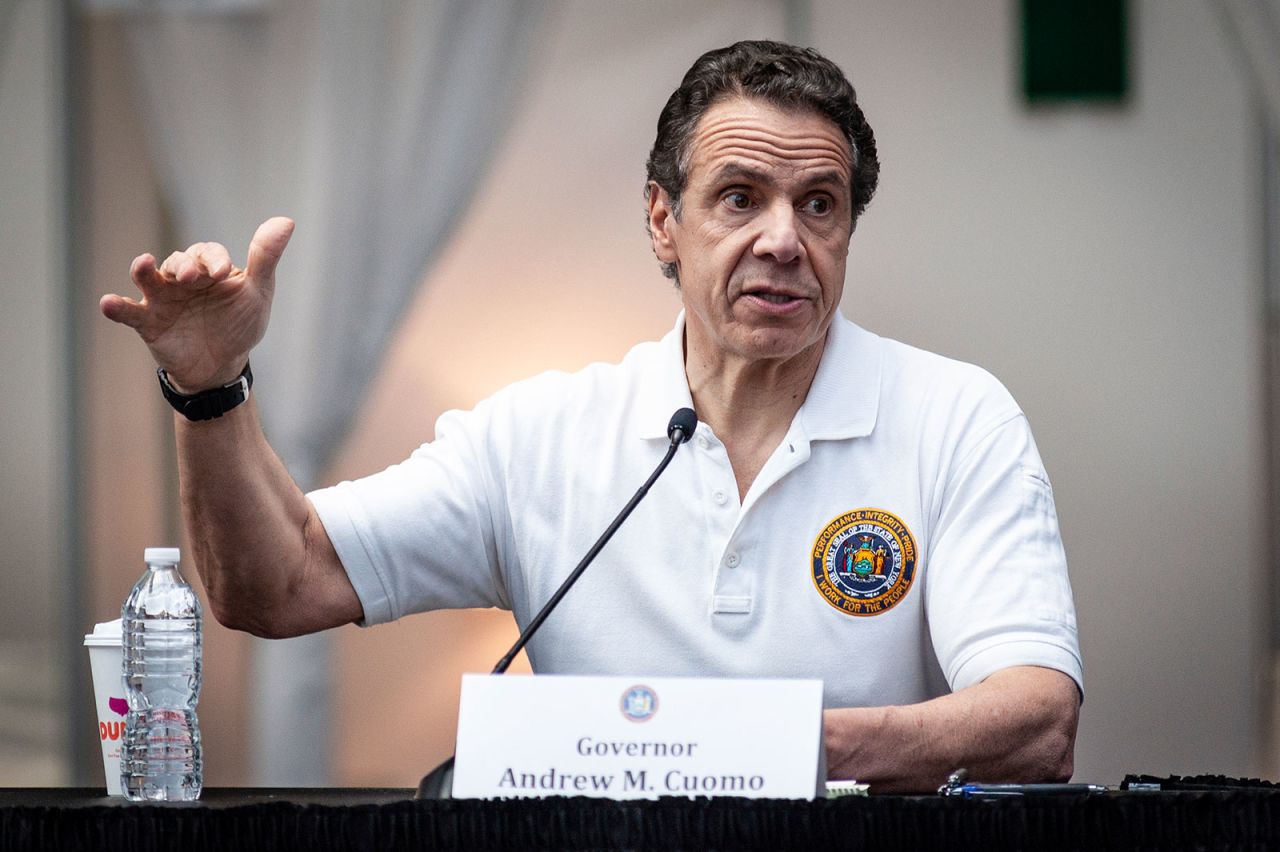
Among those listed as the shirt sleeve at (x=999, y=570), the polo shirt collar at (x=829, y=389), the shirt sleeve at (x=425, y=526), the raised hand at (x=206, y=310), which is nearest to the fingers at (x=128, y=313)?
the raised hand at (x=206, y=310)

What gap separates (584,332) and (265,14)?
0.93 metres

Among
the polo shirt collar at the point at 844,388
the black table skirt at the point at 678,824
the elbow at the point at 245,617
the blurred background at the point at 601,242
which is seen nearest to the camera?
the black table skirt at the point at 678,824

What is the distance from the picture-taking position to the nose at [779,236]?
69.2 inches

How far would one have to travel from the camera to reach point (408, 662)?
2.94m

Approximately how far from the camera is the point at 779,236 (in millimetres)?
1765

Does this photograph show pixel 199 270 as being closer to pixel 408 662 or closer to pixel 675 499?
pixel 675 499

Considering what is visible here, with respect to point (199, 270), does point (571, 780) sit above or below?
below

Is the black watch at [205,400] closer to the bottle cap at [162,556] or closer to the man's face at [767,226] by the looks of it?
the bottle cap at [162,556]

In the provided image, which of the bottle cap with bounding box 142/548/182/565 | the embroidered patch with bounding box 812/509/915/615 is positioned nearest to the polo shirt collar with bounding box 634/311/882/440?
the embroidered patch with bounding box 812/509/915/615

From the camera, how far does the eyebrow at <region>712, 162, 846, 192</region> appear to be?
1806 millimetres

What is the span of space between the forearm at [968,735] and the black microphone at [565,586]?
0.92 feet

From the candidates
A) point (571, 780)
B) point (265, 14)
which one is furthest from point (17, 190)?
point (571, 780)

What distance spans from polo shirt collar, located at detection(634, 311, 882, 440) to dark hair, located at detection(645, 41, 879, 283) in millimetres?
171

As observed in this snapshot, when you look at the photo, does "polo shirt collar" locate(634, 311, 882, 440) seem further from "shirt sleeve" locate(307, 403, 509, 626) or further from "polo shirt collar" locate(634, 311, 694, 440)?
"shirt sleeve" locate(307, 403, 509, 626)
